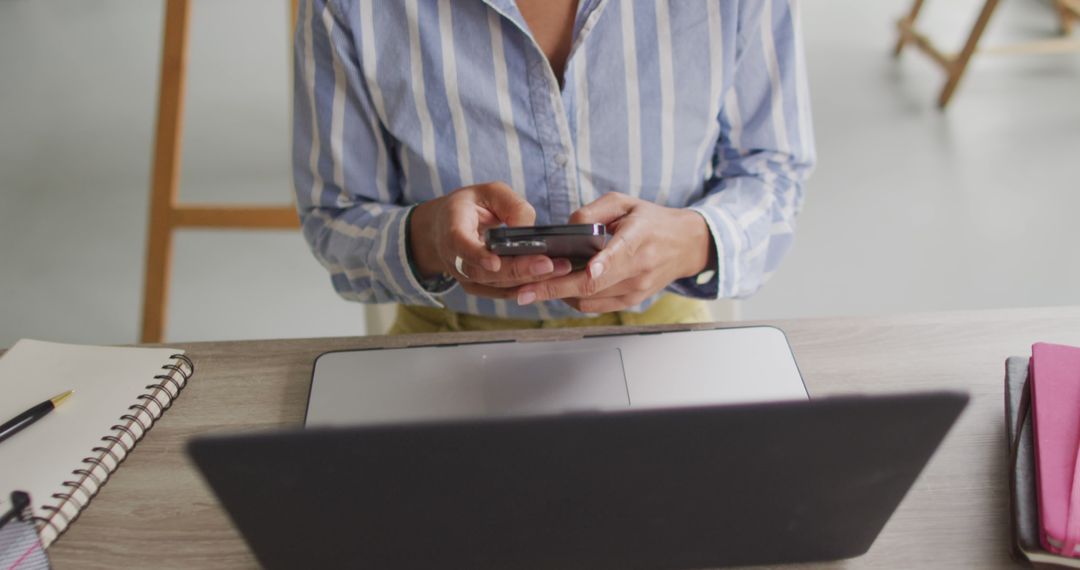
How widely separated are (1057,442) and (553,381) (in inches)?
16.6

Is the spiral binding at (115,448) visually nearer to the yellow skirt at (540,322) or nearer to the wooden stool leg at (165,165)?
the yellow skirt at (540,322)

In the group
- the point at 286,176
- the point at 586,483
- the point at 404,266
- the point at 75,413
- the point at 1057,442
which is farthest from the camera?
the point at 286,176

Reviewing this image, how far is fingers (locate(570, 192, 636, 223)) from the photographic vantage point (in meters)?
0.78

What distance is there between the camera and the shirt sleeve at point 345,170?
0.85 m

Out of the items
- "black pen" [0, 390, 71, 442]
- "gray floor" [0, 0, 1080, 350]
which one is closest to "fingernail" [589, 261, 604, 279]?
"black pen" [0, 390, 71, 442]

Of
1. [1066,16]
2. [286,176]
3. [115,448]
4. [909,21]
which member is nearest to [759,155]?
[115,448]

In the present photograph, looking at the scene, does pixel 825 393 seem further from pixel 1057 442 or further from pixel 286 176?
pixel 286 176

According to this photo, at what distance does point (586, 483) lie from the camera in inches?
18.4

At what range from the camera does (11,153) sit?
241cm

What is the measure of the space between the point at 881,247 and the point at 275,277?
1.65 m

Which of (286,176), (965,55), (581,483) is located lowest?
(286,176)

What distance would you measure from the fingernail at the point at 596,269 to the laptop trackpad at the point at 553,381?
0.08 metres

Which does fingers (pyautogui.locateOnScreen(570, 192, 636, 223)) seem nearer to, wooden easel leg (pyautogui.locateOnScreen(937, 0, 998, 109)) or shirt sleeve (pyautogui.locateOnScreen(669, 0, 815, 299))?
shirt sleeve (pyautogui.locateOnScreen(669, 0, 815, 299))

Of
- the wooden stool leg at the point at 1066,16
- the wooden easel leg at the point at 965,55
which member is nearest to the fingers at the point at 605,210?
the wooden easel leg at the point at 965,55
